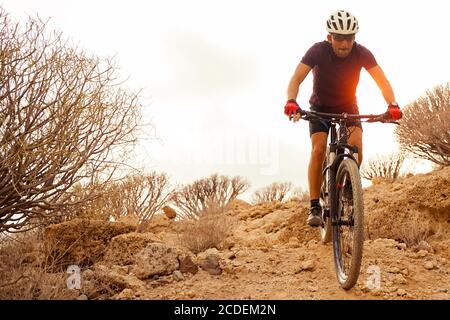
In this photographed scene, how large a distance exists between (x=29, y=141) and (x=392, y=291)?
412cm

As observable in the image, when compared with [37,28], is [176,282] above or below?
below

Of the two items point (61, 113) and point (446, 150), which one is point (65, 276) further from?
point (446, 150)

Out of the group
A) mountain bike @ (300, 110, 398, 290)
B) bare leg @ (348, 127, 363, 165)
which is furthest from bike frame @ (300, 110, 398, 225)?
bare leg @ (348, 127, 363, 165)

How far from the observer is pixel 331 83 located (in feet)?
18.5

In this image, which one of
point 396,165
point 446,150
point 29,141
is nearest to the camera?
point 29,141

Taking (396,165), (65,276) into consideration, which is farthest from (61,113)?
(396,165)

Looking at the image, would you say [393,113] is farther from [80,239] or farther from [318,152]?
[80,239]

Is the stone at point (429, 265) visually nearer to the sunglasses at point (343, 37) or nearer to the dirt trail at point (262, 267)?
the dirt trail at point (262, 267)

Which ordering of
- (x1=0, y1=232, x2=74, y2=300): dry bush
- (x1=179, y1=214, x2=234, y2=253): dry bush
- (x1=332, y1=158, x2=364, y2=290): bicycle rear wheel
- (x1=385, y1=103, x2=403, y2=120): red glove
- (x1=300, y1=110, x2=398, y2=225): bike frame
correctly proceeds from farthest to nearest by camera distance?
(x1=179, y1=214, x2=234, y2=253): dry bush < (x1=385, y1=103, x2=403, y2=120): red glove < (x1=300, y1=110, x2=398, y2=225): bike frame < (x1=0, y1=232, x2=74, y2=300): dry bush < (x1=332, y1=158, x2=364, y2=290): bicycle rear wheel

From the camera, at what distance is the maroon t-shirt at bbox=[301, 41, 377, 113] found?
555 cm

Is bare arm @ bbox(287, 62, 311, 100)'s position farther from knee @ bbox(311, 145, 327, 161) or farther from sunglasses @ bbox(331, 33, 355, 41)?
knee @ bbox(311, 145, 327, 161)

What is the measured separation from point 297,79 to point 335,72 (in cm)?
38

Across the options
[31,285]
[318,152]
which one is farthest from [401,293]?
[31,285]

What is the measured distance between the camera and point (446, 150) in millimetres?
16516
